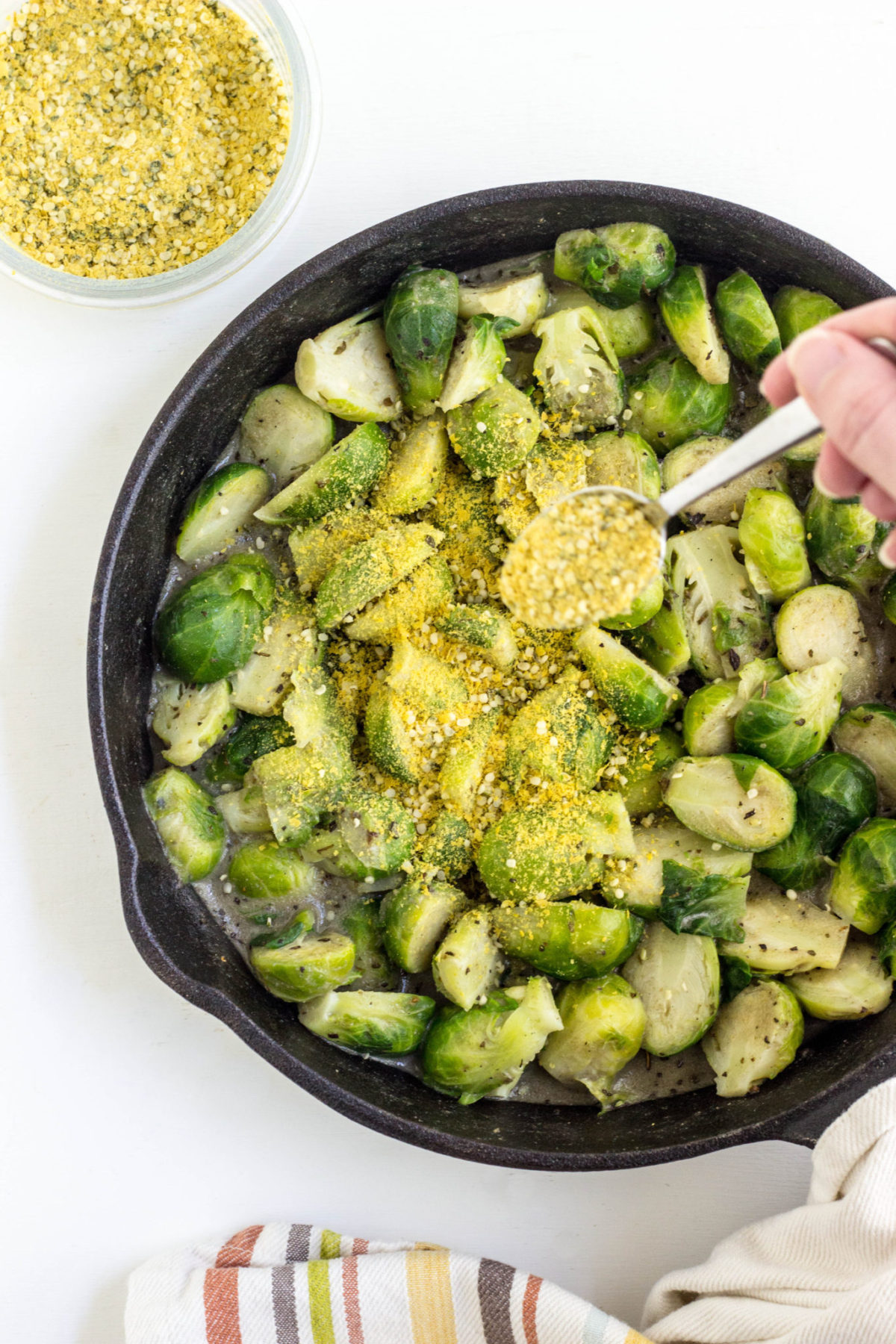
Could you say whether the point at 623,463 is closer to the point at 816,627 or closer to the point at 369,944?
the point at 816,627

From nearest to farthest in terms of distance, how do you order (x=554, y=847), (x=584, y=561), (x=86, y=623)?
(x=584, y=561) → (x=554, y=847) → (x=86, y=623)

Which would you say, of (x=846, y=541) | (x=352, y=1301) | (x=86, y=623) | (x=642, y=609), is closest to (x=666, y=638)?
(x=642, y=609)

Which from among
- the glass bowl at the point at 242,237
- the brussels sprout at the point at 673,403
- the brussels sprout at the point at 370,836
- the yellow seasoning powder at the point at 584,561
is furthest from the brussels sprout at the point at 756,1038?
the glass bowl at the point at 242,237

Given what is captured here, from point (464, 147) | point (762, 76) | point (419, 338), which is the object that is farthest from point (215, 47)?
point (762, 76)

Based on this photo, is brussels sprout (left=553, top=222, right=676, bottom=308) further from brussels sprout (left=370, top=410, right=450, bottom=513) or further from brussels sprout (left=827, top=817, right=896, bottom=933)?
brussels sprout (left=827, top=817, right=896, bottom=933)

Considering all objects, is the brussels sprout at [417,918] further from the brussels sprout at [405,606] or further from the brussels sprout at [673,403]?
the brussels sprout at [673,403]

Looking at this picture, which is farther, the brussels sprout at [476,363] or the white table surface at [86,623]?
the white table surface at [86,623]
